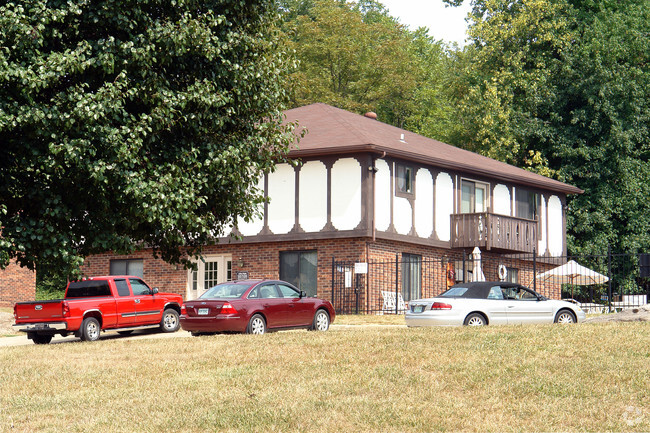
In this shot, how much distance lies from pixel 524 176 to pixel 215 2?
23865 millimetres

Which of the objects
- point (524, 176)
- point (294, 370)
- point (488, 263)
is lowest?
point (294, 370)

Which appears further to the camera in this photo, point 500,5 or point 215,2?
point 500,5

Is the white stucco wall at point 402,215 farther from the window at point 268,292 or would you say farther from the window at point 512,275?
the window at point 268,292

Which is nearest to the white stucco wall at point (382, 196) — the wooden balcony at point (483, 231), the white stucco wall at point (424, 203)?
the white stucco wall at point (424, 203)

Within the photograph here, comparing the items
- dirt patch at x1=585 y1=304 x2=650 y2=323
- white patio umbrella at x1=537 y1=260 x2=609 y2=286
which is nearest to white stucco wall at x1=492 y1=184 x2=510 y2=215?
white patio umbrella at x1=537 y1=260 x2=609 y2=286

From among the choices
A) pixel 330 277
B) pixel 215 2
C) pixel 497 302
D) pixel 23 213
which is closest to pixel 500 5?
pixel 330 277

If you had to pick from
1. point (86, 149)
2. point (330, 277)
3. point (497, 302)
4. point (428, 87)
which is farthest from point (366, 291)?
point (428, 87)

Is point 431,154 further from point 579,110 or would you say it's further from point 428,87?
point 428,87

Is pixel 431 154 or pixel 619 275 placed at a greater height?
pixel 431 154

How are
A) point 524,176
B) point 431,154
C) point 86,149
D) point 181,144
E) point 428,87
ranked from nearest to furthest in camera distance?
point 86,149 < point 181,144 < point 431,154 < point 524,176 < point 428,87

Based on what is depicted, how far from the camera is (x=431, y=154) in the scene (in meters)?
33.5

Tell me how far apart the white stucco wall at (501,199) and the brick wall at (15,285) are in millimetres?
19629

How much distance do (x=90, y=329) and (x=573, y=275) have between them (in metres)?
18.6

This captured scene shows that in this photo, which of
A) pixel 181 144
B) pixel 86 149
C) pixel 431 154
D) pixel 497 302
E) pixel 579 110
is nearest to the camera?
pixel 86 149
